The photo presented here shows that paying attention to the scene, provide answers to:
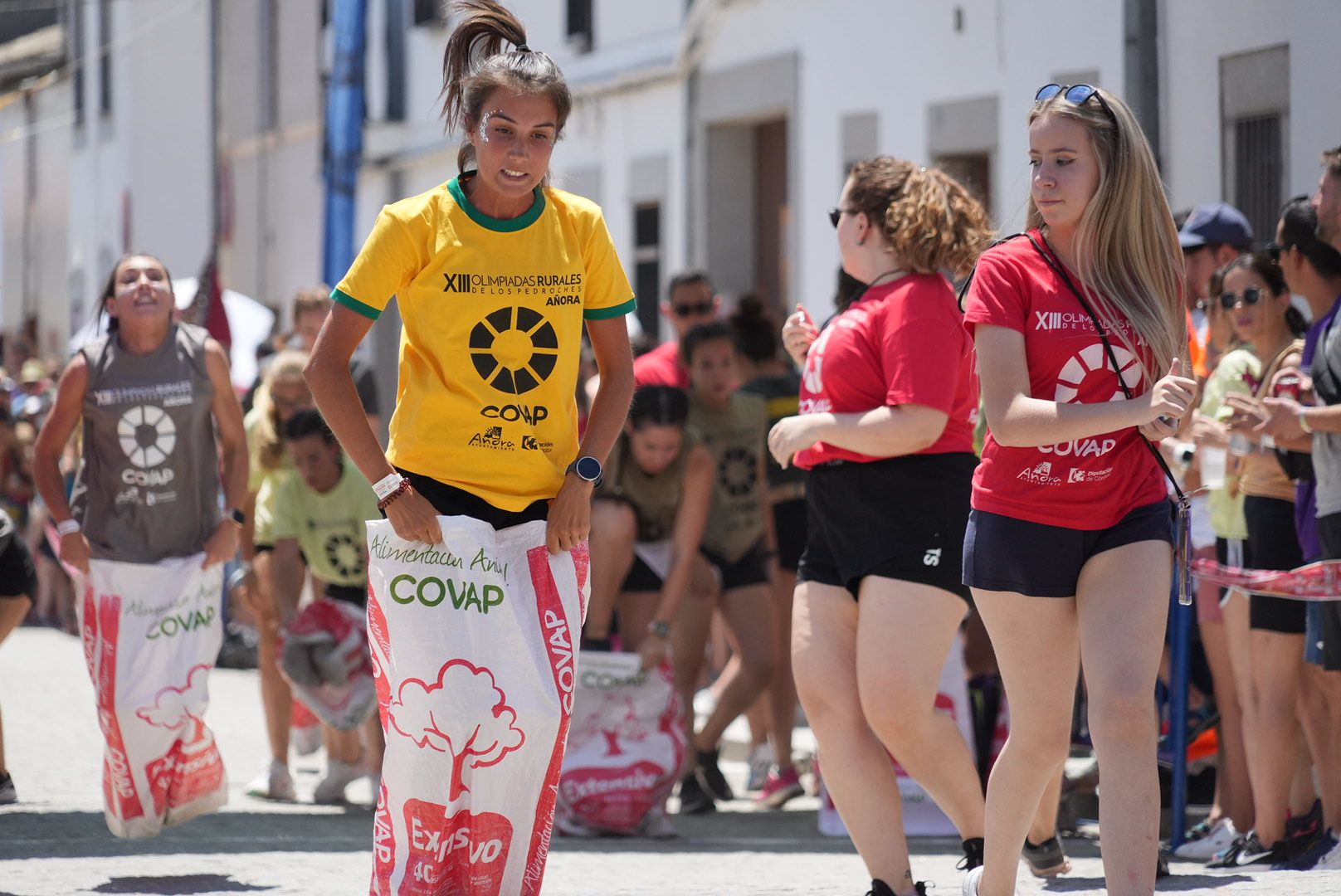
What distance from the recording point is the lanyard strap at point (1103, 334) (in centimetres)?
486

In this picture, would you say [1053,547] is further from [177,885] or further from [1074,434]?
[177,885]

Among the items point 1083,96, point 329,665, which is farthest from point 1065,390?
point 329,665

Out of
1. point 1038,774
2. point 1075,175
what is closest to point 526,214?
point 1075,175

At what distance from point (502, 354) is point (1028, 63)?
27.9ft

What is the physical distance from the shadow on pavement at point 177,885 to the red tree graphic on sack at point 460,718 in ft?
6.56

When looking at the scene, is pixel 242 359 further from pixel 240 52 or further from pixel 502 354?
pixel 240 52

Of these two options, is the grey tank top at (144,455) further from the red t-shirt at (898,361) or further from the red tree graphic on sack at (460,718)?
the red tree graphic on sack at (460,718)

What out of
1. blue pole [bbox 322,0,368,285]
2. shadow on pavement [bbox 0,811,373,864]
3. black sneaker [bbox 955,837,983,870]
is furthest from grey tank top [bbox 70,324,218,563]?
blue pole [bbox 322,0,368,285]

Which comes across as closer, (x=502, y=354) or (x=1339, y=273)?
(x=502, y=354)

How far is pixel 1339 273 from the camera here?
22.7 ft

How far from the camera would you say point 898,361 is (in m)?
5.79

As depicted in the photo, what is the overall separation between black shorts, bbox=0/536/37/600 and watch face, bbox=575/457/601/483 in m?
3.48

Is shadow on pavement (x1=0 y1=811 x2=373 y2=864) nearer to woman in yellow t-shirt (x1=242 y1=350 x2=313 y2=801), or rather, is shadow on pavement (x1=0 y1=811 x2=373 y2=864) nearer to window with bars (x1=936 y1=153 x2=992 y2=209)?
woman in yellow t-shirt (x1=242 y1=350 x2=313 y2=801)

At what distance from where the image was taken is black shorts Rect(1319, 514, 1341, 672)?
21.6ft
